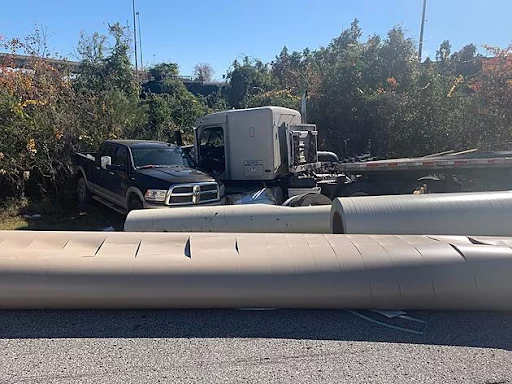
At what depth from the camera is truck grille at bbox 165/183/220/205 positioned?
7941mm

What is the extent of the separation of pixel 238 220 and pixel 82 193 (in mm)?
7280

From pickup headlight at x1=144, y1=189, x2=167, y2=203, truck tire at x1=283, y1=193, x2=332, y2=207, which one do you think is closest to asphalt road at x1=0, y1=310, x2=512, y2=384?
truck tire at x1=283, y1=193, x2=332, y2=207

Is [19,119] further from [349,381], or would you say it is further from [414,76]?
[414,76]

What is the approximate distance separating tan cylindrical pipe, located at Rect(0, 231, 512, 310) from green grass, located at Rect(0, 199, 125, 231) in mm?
5512

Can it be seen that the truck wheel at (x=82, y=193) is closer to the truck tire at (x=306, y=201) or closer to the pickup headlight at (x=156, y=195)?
the pickup headlight at (x=156, y=195)

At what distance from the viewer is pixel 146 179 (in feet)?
27.1

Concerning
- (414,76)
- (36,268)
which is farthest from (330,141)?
(36,268)

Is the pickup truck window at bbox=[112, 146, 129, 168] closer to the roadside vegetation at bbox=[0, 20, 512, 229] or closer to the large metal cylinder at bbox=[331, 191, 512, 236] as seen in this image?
the roadside vegetation at bbox=[0, 20, 512, 229]

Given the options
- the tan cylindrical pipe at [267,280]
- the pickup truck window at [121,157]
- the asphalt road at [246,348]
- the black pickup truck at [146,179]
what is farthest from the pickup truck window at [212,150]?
the asphalt road at [246,348]

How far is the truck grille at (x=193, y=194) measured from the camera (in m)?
7.94

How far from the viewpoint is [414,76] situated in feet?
48.1

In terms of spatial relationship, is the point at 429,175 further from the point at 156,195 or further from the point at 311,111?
the point at 311,111

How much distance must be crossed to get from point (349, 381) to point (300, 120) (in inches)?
353

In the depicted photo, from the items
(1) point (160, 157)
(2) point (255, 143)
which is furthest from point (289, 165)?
(1) point (160, 157)
